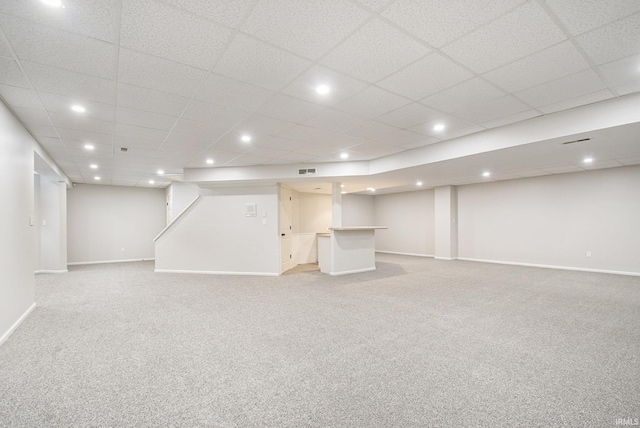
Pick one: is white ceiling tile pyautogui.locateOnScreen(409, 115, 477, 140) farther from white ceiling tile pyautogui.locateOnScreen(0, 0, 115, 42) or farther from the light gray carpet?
white ceiling tile pyautogui.locateOnScreen(0, 0, 115, 42)

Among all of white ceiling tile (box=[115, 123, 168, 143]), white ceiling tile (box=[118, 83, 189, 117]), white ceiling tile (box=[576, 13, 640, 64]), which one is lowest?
white ceiling tile (box=[115, 123, 168, 143])

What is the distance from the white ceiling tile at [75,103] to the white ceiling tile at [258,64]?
5.84 ft

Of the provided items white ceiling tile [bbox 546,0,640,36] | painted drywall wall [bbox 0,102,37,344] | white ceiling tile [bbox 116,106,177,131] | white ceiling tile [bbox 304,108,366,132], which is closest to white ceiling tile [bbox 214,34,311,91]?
white ceiling tile [bbox 304,108,366,132]

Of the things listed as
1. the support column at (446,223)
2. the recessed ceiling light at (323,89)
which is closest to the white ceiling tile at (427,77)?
the recessed ceiling light at (323,89)

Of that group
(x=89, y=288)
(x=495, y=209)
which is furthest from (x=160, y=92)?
(x=495, y=209)

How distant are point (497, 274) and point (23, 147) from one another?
9097 mm

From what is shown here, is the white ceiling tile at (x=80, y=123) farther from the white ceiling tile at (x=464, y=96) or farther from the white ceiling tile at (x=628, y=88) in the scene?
the white ceiling tile at (x=628, y=88)

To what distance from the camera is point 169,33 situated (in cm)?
214

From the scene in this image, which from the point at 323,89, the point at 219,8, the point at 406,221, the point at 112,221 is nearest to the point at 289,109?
the point at 323,89

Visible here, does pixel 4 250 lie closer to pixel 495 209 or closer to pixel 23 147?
pixel 23 147

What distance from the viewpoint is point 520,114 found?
3.84 meters

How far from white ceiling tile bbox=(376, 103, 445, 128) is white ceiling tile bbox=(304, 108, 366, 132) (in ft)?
1.15

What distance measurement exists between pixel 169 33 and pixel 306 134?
2587 millimetres

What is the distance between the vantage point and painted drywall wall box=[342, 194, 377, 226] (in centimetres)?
1211
